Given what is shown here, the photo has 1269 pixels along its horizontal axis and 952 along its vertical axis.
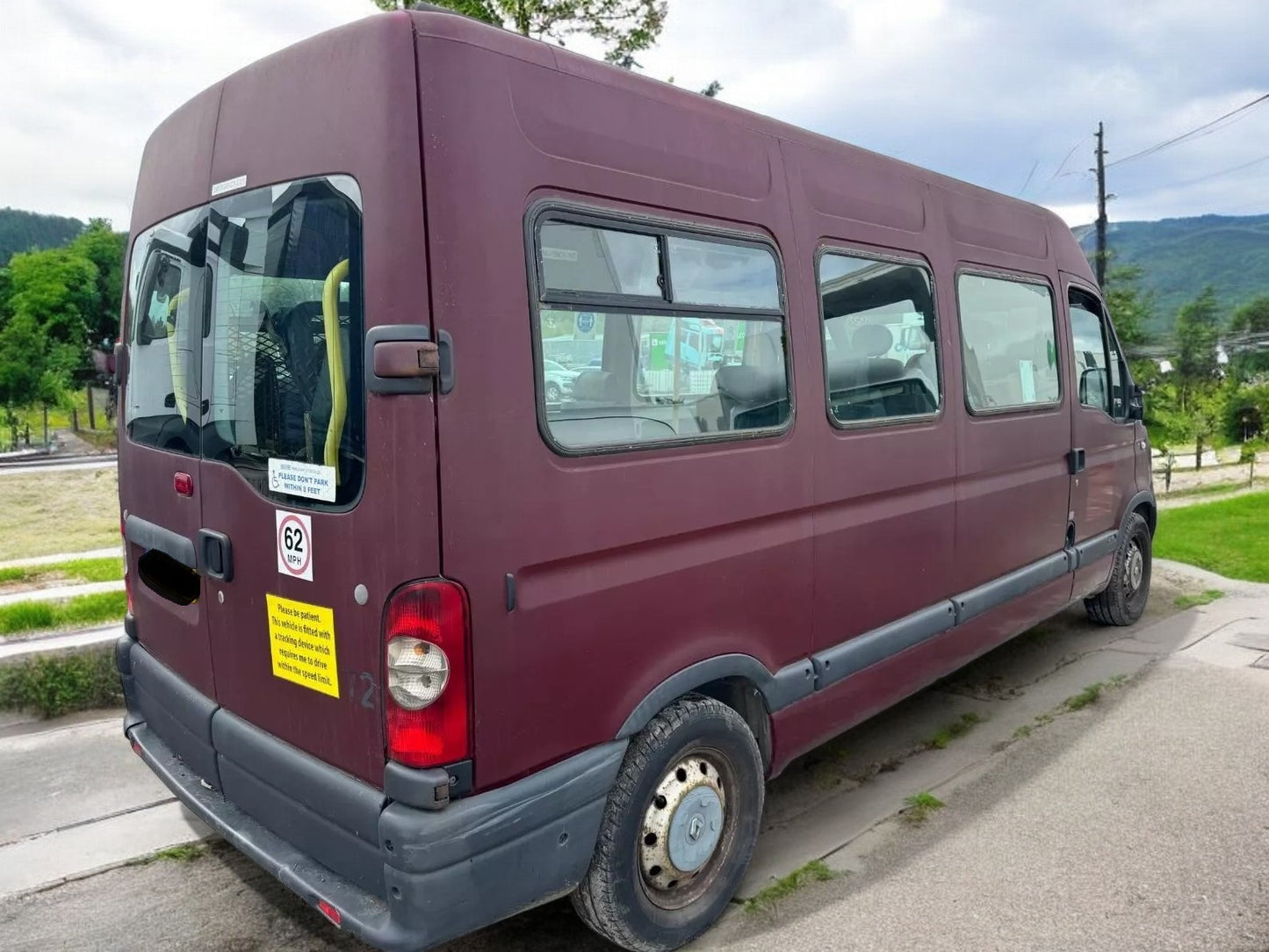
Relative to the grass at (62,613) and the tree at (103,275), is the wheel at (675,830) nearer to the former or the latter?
the grass at (62,613)

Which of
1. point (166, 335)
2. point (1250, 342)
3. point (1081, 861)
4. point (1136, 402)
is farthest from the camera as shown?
point (1250, 342)

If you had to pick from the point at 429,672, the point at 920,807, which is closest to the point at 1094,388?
the point at 920,807

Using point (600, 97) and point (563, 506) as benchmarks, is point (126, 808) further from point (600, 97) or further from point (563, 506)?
point (600, 97)

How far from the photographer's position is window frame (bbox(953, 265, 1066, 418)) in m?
4.39

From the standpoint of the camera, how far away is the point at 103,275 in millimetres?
53594

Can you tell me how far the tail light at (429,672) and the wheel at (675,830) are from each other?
627 mm

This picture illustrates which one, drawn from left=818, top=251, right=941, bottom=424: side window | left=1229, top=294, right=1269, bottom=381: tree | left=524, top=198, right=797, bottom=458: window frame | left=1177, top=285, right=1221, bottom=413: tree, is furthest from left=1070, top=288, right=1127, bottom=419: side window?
left=1177, top=285, right=1221, bottom=413: tree

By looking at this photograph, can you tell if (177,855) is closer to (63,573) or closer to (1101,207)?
(63,573)

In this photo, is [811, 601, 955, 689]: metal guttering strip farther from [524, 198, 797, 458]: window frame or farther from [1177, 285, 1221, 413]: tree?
[1177, 285, 1221, 413]: tree

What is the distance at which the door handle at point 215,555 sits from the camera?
2771mm

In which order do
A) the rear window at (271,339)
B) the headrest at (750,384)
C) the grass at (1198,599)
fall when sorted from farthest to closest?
the grass at (1198,599) < the headrest at (750,384) < the rear window at (271,339)

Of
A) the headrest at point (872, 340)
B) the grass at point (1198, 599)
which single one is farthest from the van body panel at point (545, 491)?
the grass at point (1198, 599)

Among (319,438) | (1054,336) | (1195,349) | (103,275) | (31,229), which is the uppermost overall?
(31,229)

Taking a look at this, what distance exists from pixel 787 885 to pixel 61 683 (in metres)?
3.78
